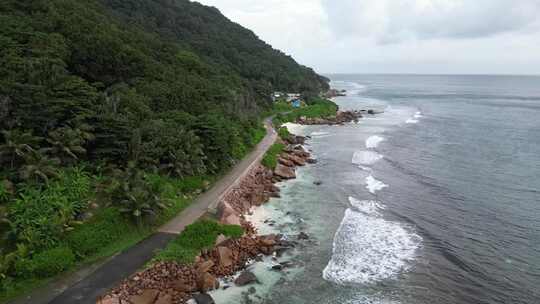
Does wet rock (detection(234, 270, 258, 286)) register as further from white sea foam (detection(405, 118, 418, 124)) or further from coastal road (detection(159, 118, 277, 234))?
white sea foam (detection(405, 118, 418, 124))

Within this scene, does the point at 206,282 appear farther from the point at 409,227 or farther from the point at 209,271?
the point at 409,227

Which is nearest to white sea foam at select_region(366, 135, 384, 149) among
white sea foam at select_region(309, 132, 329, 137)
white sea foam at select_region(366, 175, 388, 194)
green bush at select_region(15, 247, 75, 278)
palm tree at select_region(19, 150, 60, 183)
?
white sea foam at select_region(309, 132, 329, 137)

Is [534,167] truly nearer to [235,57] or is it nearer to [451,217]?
[451,217]

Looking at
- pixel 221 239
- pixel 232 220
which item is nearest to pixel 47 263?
pixel 221 239

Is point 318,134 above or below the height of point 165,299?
above

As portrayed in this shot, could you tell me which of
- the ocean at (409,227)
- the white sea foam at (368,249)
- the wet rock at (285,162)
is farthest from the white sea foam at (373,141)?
the white sea foam at (368,249)

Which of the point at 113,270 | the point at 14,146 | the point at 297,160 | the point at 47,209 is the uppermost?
the point at 14,146
